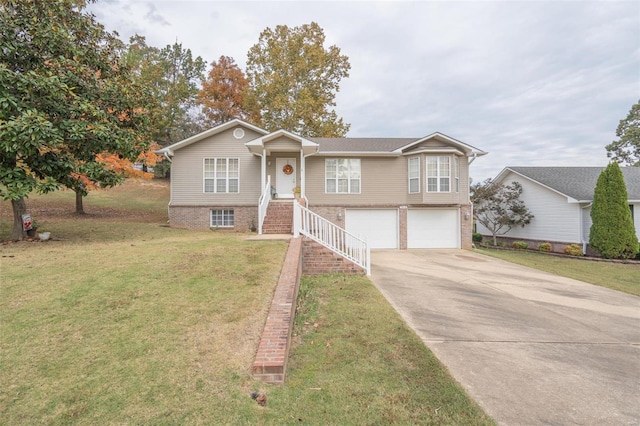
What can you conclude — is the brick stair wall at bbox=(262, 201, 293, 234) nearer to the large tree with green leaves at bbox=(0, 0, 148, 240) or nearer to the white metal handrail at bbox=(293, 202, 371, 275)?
the white metal handrail at bbox=(293, 202, 371, 275)

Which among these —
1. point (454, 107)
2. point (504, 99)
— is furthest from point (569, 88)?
point (454, 107)

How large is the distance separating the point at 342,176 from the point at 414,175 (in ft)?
11.9

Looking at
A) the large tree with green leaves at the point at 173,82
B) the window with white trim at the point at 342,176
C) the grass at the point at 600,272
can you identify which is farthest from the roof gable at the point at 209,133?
the large tree with green leaves at the point at 173,82

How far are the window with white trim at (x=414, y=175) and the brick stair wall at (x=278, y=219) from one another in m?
6.57

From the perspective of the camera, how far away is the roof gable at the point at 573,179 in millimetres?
16562

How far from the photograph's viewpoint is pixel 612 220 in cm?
1437

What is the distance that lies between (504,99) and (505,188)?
18.5ft

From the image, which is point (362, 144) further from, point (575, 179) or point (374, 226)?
point (575, 179)

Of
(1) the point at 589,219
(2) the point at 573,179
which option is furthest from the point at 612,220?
(2) the point at 573,179

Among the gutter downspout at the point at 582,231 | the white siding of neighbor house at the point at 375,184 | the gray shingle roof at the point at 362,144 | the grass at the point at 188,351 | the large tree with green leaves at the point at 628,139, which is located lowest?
the grass at the point at 188,351

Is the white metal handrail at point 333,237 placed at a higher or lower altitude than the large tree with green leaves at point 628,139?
lower

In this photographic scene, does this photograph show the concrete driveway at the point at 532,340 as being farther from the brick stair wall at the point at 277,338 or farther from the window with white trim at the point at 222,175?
the window with white trim at the point at 222,175

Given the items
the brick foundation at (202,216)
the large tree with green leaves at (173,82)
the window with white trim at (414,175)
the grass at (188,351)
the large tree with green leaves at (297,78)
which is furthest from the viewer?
the large tree with green leaves at (173,82)

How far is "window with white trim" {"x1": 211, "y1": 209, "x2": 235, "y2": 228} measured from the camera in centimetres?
1505
